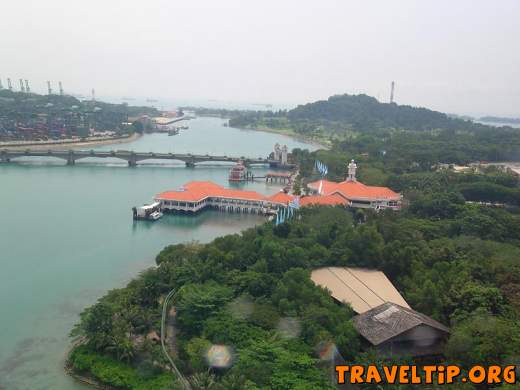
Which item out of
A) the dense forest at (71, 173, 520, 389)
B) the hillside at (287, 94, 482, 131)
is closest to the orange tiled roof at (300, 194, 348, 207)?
the dense forest at (71, 173, 520, 389)

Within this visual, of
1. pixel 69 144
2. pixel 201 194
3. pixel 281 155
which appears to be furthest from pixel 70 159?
pixel 201 194

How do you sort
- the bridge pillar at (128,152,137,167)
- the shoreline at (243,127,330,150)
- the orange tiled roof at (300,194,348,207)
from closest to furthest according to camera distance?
1. the orange tiled roof at (300,194,348,207)
2. the bridge pillar at (128,152,137,167)
3. the shoreline at (243,127,330,150)

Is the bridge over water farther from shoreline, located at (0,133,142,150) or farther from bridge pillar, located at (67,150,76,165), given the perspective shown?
shoreline, located at (0,133,142,150)

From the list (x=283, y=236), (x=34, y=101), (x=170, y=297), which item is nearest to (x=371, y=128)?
(x=34, y=101)

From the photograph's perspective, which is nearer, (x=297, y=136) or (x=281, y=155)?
(x=281, y=155)

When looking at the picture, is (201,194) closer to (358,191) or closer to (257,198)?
(257,198)

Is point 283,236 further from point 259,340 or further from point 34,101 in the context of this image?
point 34,101
